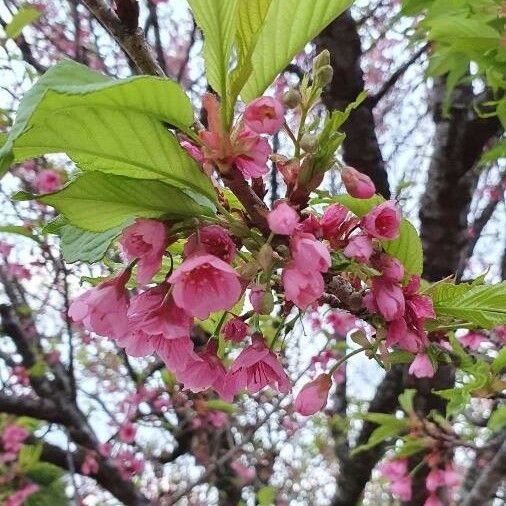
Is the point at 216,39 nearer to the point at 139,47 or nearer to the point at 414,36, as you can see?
the point at 139,47

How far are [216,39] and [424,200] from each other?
1.83 metres

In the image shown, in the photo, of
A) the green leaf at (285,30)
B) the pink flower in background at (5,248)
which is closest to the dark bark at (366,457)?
the green leaf at (285,30)

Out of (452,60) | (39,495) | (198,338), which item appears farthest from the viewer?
(39,495)

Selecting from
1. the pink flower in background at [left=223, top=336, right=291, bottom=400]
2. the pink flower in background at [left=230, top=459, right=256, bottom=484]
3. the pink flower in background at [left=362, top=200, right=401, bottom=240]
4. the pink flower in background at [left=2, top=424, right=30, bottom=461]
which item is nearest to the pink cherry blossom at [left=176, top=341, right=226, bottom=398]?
the pink flower in background at [left=223, top=336, right=291, bottom=400]

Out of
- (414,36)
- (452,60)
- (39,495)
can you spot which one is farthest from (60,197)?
(39,495)

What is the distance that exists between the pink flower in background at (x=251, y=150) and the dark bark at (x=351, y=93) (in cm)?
157

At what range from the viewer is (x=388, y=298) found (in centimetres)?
65

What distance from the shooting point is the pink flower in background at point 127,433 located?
3.85 m

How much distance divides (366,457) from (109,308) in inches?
Answer: 90.0

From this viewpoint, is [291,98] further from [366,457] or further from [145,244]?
[366,457]

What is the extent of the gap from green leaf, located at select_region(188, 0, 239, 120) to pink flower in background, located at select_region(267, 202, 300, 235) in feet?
0.33

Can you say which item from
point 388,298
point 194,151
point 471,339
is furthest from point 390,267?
point 471,339

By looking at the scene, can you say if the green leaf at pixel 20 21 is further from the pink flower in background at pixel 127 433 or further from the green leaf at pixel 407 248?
the pink flower in background at pixel 127 433

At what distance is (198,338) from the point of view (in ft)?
8.63
